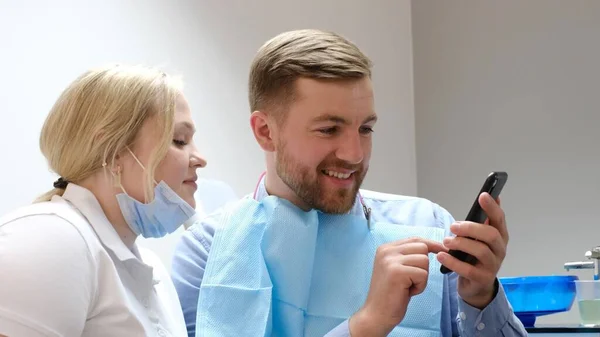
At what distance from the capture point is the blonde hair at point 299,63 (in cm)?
171

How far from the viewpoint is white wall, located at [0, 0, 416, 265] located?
222 centimetres

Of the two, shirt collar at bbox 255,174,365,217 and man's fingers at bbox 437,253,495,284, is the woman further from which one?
man's fingers at bbox 437,253,495,284

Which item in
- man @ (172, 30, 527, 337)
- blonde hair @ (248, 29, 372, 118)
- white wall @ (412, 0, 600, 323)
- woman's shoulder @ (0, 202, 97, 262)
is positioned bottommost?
white wall @ (412, 0, 600, 323)

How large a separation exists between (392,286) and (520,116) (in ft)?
8.20

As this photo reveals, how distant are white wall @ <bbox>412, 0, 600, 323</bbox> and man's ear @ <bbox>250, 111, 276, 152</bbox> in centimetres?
215

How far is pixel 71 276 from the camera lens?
1.20 m

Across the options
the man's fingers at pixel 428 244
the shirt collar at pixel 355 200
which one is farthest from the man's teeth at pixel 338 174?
the man's fingers at pixel 428 244

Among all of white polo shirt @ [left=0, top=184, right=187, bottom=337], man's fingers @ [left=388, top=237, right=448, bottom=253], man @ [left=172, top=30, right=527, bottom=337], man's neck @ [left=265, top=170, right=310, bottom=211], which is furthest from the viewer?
man's neck @ [left=265, top=170, right=310, bottom=211]

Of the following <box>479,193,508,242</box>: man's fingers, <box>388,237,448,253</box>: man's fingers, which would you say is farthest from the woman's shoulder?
<box>479,193,508,242</box>: man's fingers

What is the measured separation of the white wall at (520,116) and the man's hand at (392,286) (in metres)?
2.27

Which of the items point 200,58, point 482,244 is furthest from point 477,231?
point 200,58

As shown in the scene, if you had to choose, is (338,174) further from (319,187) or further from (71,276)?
(71,276)

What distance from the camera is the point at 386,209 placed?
6.07 feet

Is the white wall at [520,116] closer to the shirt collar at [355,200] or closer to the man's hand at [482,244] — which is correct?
the shirt collar at [355,200]
